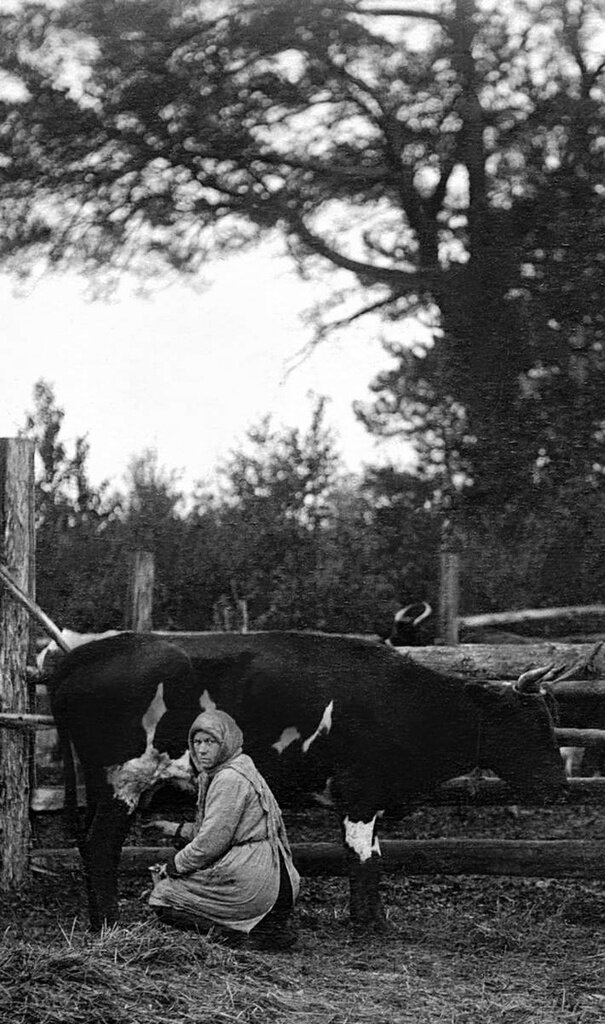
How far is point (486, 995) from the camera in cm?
497

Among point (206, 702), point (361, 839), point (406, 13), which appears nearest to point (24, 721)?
point (206, 702)

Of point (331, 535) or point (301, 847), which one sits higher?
point (331, 535)

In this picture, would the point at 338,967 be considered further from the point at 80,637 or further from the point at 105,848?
the point at 80,637

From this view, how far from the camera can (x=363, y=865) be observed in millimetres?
5836

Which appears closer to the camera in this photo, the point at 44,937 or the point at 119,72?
the point at 44,937

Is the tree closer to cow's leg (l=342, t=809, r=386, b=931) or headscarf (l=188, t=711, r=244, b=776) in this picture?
headscarf (l=188, t=711, r=244, b=776)

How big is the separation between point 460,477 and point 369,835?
2091 mm

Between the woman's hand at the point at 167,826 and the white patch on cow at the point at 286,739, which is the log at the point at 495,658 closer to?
the white patch on cow at the point at 286,739

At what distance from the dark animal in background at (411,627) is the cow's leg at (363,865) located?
0.98 meters

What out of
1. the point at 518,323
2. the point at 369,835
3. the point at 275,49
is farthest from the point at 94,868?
the point at 275,49

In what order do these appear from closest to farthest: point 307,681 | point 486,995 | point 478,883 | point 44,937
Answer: point 486,995, point 44,937, point 307,681, point 478,883

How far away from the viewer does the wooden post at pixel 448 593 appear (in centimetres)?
655

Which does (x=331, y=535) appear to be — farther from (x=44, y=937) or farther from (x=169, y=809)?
(x=44, y=937)

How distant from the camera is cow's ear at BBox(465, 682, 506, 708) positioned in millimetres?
6160
